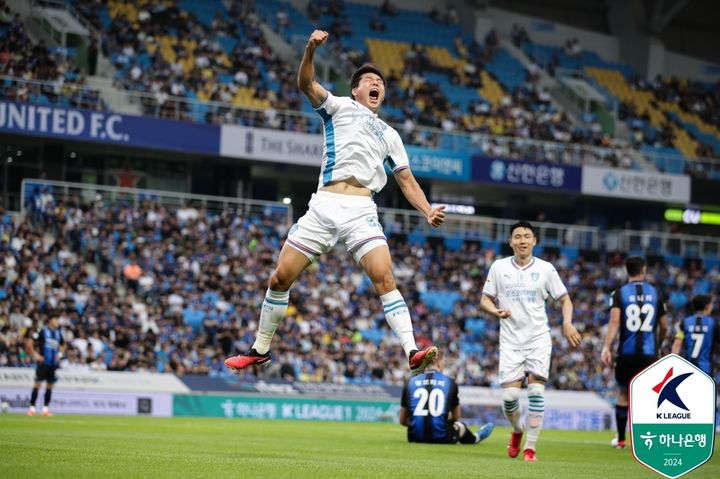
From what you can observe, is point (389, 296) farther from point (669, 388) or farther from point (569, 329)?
point (569, 329)

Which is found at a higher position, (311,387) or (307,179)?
(307,179)

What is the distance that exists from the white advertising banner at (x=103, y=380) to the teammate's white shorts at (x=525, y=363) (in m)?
15.3

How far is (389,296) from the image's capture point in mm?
10172

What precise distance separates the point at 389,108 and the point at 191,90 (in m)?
8.04

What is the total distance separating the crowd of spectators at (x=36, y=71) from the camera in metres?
35.5

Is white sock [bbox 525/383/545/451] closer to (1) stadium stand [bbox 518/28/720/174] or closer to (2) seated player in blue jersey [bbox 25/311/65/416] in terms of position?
(2) seated player in blue jersey [bbox 25/311/65/416]

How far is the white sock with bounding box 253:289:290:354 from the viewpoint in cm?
1032

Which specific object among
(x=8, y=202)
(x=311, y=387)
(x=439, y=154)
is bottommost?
(x=311, y=387)

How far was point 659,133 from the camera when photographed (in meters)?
50.1

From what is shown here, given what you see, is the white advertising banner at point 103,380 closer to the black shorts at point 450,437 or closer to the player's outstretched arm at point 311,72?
the black shorts at point 450,437

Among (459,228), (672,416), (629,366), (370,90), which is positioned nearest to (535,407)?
(629,366)

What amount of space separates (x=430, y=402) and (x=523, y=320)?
10.7ft

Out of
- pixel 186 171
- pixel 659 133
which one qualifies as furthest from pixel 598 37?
pixel 186 171

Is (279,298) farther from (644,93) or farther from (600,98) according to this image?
(644,93)
